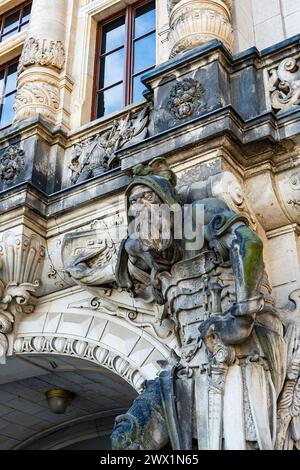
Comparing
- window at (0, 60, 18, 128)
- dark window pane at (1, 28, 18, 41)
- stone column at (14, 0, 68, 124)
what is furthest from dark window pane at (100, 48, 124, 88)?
dark window pane at (1, 28, 18, 41)

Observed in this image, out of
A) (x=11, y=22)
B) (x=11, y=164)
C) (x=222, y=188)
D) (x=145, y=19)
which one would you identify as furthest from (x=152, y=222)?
(x=11, y=22)

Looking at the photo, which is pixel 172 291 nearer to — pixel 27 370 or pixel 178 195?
→ pixel 178 195

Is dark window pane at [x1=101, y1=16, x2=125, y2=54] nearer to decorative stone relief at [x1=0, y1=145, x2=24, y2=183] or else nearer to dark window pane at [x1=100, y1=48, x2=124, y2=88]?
dark window pane at [x1=100, y1=48, x2=124, y2=88]

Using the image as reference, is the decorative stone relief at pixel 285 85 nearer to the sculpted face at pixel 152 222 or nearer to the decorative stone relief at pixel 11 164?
the sculpted face at pixel 152 222

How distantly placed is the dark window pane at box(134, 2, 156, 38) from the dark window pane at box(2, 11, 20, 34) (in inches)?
94.5

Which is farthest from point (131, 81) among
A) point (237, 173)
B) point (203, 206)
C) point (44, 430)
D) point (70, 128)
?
point (44, 430)

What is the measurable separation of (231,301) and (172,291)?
53 centimetres

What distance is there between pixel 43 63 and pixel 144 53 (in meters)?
1.23

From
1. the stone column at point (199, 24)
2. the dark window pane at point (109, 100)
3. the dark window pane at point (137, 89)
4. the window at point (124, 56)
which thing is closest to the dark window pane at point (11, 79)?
the window at point (124, 56)

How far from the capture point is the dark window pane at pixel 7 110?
8.72 m

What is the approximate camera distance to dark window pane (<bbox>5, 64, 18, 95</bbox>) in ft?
29.6

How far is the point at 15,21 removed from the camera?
9930 millimetres

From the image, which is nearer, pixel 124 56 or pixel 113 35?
pixel 124 56

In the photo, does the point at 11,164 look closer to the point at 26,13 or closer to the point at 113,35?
the point at 113,35
